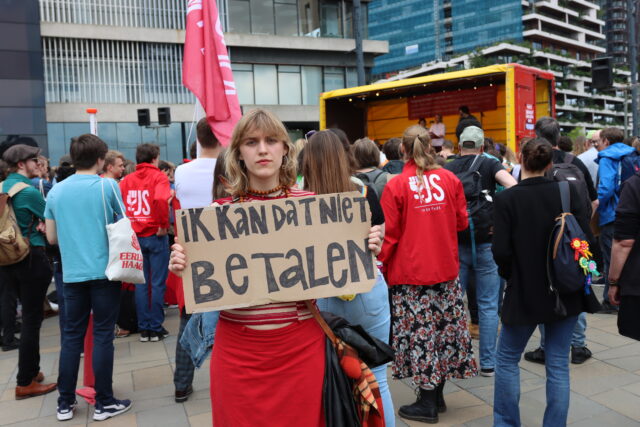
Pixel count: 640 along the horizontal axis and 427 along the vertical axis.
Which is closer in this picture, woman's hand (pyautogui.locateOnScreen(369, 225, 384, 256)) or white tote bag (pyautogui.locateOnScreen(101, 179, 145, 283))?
woman's hand (pyautogui.locateOnScreen(369, 225, 384, 256))

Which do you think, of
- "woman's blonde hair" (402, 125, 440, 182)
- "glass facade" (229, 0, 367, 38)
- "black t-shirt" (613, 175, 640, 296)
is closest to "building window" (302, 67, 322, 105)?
"glass facade" (229, 0, 367, 38)

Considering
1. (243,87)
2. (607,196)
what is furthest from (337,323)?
(243,87)

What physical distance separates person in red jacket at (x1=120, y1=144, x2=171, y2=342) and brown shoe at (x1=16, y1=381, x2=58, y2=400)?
5.15ft

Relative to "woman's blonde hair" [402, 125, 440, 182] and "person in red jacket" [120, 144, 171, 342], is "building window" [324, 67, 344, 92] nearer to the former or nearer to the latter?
"person in red jacket" [120, 144, 171, 342]

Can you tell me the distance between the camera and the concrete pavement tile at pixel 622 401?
3955mm

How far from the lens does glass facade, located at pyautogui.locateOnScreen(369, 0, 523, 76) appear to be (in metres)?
95.1

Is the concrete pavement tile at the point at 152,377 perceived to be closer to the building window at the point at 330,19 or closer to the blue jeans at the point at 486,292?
the blue jeans at the point at 486,292

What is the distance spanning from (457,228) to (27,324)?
143 inches

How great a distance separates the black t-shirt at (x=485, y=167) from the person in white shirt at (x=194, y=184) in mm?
2072

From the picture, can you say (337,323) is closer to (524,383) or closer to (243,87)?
(524,383)

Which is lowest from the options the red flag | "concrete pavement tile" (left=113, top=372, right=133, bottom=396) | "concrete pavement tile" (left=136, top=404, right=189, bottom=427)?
"concrete pavement tile" (left=113, top=372, right=133, bottom=396)

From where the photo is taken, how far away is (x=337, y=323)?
2.33 metres

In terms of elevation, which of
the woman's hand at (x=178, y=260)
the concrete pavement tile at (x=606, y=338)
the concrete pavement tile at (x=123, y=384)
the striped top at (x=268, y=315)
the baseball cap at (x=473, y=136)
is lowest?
the concrete pavement tile at (x=123, y=384)

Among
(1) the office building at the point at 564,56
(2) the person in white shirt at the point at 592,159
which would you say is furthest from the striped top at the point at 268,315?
(1) the office building at the point at 564,56
